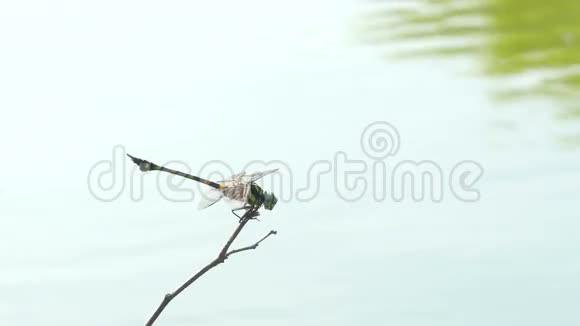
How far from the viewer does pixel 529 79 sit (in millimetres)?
9023

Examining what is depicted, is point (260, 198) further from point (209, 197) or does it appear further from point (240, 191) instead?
point (209, 197)

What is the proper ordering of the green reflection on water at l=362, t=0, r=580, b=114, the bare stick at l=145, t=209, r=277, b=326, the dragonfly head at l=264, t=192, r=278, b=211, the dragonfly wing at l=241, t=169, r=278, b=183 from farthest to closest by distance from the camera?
the green reflection on water at l=362, t=0, r=580, b=114 → the dragonfly wing at l=241, t=169, r=278, b=183 → the dragonfly head at l=264, t=192, r=278, b=211 → the bare stick at l=145, t=209, r=277, b=326

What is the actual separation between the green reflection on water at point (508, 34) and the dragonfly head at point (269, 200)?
22.0 ft

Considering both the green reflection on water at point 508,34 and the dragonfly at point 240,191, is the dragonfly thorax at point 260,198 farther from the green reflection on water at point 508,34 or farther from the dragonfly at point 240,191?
the green reflection on water at point 508,34

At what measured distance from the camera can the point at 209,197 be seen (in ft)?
9.34

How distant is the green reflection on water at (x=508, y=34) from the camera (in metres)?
9.22

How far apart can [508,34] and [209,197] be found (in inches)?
304

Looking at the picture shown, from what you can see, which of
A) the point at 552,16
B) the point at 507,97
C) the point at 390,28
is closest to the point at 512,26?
the point at 552,16

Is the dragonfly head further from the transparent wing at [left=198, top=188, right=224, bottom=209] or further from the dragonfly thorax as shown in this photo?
the transparent wing at [left=198, top=188, right=224, bottom=209]

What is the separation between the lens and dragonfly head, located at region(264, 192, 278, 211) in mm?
2449

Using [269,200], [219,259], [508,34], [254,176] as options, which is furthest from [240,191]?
[508,34]

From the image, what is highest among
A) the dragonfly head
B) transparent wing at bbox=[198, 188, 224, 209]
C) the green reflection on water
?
the green reflection on water

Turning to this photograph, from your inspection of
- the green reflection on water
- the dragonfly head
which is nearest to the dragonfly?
the dragonfly head

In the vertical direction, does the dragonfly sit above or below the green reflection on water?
below
